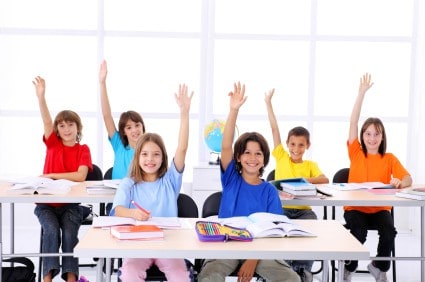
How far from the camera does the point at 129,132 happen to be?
497 cm

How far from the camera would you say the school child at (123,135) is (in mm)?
4934

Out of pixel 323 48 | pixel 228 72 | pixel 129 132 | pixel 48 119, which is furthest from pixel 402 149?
pixel 48 119

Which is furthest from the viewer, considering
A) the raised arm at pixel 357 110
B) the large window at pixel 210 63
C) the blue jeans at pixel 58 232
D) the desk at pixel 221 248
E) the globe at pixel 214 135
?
the large window at pixel 210 63

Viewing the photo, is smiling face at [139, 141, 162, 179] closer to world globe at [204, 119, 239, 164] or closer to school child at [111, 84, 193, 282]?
school child at [111, 84, 193, 282]

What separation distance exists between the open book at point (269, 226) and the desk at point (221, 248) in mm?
46

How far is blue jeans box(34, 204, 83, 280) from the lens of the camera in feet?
14.2

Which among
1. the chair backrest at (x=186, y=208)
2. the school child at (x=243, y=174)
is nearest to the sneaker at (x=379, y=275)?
the school child at (x=243, y=174)

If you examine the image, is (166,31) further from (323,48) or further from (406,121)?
(406,121)

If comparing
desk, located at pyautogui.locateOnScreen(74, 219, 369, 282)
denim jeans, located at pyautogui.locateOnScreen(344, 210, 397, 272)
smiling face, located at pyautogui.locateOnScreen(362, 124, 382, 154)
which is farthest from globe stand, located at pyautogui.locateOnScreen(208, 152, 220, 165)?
desk, located at pyautogui.locateOnScreen(74, 219, 369, 282)

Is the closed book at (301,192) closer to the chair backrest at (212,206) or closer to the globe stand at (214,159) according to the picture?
the chair backrest at (212,206)

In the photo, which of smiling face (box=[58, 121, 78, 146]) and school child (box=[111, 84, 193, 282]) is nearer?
school child (box=[111, 84, 193, 282])

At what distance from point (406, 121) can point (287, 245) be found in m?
4.82

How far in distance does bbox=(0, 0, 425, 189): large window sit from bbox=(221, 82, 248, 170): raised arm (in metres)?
3.31

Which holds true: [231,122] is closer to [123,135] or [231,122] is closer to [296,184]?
[296,184]
